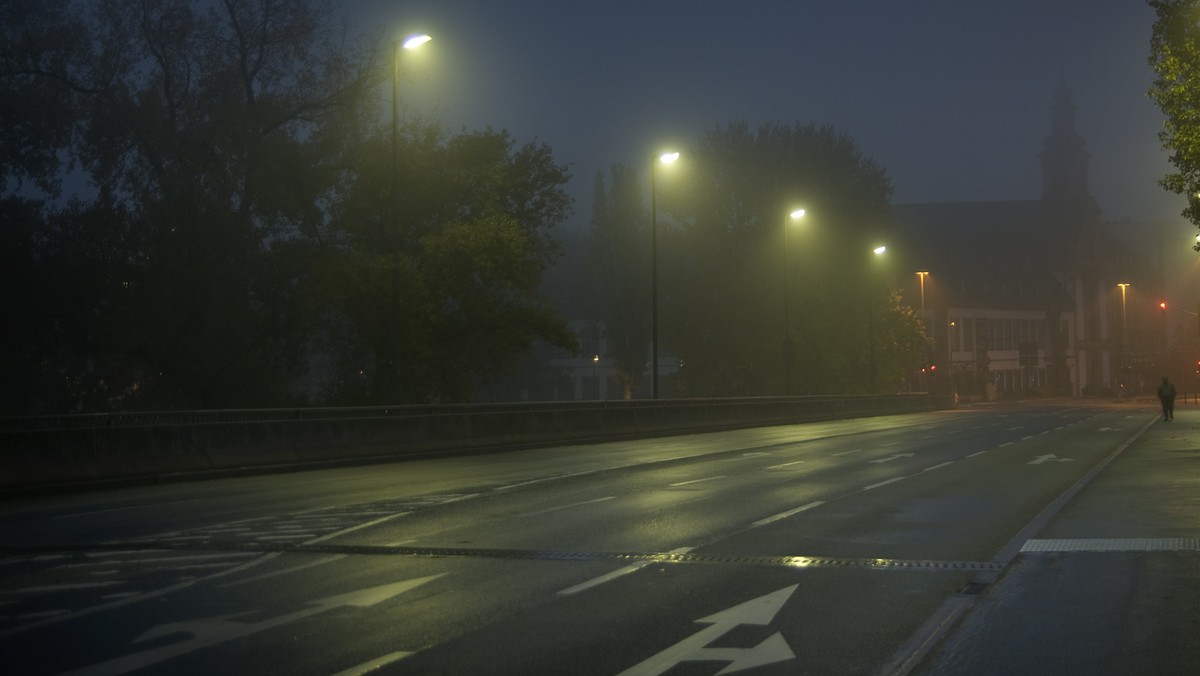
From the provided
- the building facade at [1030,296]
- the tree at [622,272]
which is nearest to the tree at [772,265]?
the tree at [622,272]

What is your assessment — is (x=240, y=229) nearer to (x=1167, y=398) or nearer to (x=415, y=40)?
(x=415, y=40)

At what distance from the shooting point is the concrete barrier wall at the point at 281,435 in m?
21.1

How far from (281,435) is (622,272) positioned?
73220 mm

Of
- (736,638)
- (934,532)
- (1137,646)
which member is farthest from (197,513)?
(1137,646)

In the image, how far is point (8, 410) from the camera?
4481cm

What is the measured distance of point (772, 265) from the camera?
257 feet

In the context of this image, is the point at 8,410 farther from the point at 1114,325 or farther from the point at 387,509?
the point at 1114,325

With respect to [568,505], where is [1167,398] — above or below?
above

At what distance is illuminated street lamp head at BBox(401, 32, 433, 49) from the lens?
31.9 metres

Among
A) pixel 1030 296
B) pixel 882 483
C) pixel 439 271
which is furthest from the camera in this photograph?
pixel 1030 296

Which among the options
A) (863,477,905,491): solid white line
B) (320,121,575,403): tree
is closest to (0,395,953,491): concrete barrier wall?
(320,121,575,403): tree

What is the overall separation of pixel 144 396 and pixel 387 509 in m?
33.1

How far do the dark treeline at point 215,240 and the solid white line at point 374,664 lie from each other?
3583 centimetres

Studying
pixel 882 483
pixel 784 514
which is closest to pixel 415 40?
pixel 882 483
